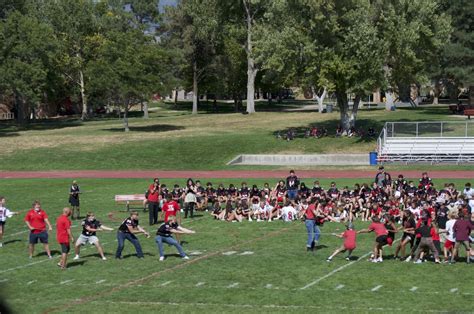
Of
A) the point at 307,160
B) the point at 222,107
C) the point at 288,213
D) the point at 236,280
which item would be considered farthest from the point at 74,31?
the point at 236,280

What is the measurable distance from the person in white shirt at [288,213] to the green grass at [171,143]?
734 inches

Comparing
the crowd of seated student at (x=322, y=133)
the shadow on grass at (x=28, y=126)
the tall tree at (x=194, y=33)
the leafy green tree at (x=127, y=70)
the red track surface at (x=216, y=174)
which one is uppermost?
the tall tree at (x=194, y=33)

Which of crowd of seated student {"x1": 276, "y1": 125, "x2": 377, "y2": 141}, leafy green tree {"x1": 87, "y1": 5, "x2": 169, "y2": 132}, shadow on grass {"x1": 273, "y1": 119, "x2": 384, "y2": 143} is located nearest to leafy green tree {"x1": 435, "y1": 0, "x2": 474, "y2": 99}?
shadow on grass {"x1": 273, "y1": 119, "x2": 384, "y2": 143}

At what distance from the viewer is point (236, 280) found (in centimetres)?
1792

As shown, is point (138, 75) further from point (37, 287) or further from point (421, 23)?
point (37, 287)

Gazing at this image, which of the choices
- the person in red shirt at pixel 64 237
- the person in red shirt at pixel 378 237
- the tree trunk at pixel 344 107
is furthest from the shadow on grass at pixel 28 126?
the person in red shirt at pixel 378 237

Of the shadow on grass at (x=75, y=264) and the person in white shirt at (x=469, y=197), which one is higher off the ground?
the person in white shirt at (x=469, y=197)

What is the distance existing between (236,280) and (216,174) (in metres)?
27.9

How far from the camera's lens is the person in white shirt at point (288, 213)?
28.1m

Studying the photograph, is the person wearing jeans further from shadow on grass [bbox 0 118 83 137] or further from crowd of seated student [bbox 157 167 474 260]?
shadow on grass [bbox 0 118 83 137]

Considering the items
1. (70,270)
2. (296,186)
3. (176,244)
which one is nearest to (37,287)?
(70,270)

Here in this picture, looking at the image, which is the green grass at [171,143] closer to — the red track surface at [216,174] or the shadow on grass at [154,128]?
the shadow on grass at [154,128]

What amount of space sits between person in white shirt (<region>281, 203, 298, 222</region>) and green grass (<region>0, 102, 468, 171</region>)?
1864cm

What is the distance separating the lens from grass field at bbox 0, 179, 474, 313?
1554 cm
